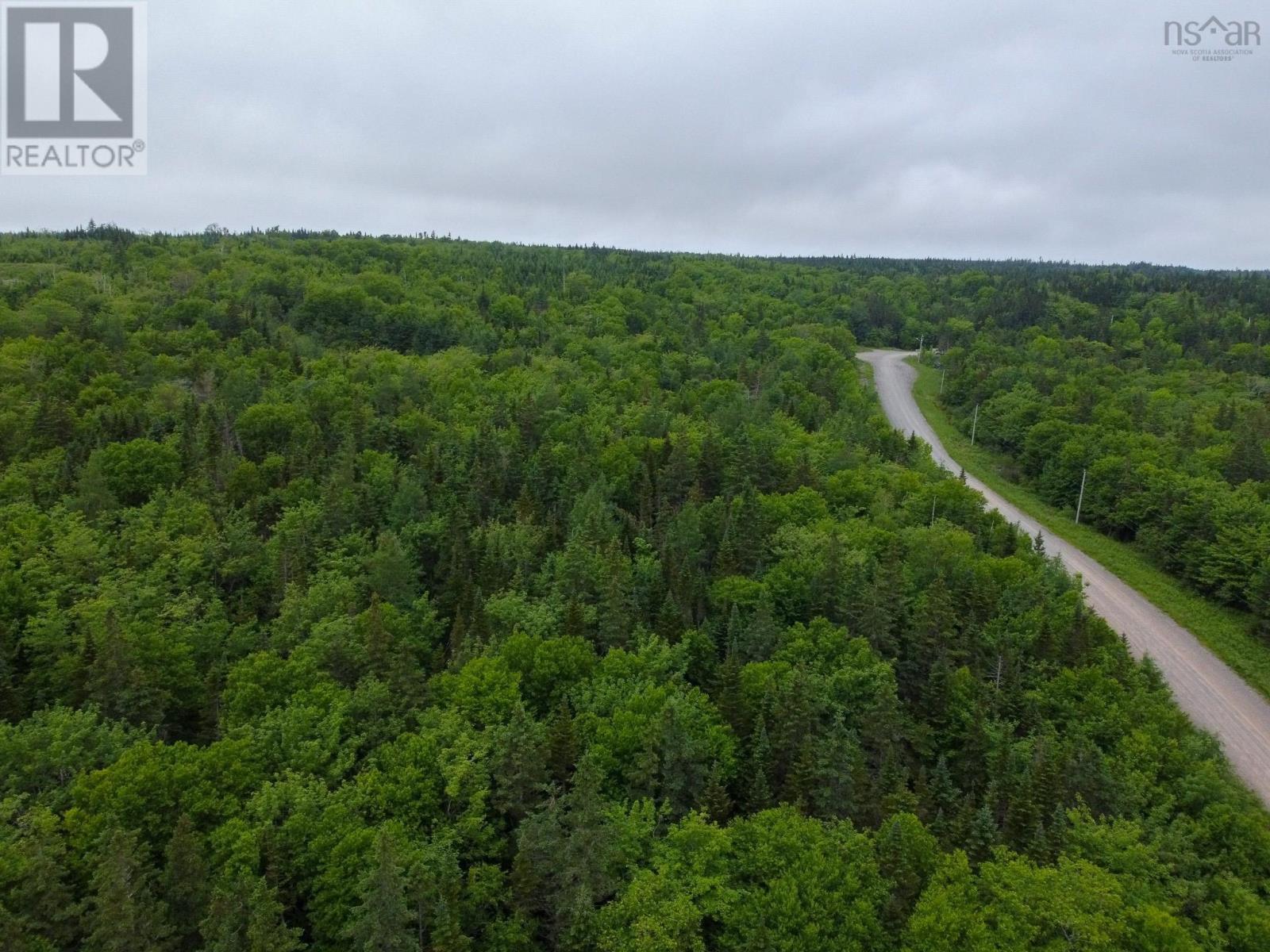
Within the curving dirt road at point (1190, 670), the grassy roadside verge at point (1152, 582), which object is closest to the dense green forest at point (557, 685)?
the grassy roadside verge at point (1152, 582)

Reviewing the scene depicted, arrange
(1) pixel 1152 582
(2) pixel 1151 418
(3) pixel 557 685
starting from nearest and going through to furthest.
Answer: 1. (3) pixel 557 685
2. (1) pixel 1152 582
3. (2) pixel 1151 418

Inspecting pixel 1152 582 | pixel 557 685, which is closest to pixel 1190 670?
pixel 1152 582

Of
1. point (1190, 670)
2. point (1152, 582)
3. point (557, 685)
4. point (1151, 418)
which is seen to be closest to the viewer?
point (557, 685)

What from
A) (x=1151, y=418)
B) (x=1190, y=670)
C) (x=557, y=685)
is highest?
(x=1151, y=418)

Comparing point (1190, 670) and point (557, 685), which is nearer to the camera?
point (557, 685)

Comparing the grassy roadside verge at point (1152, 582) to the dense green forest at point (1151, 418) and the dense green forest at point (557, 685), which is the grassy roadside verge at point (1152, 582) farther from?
the dense green forest at point (557, 685)

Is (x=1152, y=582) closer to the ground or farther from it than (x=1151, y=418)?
closer to the ground

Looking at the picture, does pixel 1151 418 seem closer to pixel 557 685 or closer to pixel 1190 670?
pixel 1190 670

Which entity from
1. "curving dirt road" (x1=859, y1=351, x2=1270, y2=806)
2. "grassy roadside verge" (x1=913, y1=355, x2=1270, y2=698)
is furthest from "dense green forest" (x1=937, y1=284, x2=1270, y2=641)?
"curving dirt road" (x1=859, y1=351, x2=1270, y2=806)
